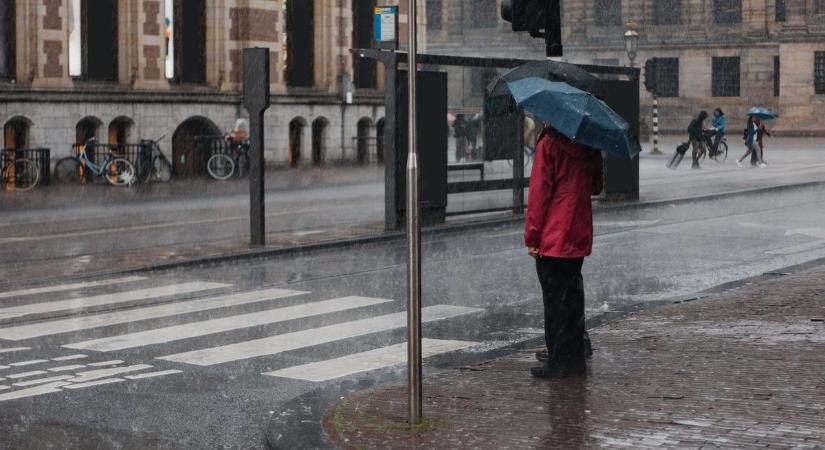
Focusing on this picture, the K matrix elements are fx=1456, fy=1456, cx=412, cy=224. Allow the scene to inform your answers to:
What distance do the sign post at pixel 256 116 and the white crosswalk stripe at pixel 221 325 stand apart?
14.2 feet

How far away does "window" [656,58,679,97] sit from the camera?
7188 centimetres

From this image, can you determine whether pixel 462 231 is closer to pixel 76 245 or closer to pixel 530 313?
pixel 76 245

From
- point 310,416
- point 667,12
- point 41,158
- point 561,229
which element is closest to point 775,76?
point 667,12

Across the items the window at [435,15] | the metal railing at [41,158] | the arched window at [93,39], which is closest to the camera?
the metal railing at [41,158]

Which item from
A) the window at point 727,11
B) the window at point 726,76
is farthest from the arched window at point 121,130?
the window at point 727,11

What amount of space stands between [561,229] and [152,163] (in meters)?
22.8

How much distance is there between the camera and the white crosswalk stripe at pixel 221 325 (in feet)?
34.1

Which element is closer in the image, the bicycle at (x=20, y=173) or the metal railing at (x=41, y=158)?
the bicycle at (x=20, y=173)

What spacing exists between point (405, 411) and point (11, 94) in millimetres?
22480

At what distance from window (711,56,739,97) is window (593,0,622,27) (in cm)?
592

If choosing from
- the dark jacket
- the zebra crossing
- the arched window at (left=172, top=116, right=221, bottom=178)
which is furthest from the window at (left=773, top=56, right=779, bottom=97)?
the zebra crossing

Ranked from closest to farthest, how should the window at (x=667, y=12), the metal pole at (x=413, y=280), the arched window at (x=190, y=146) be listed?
the metal pole at (x=413, y=280)
the arched window at (x=190, y=146)
the window at (x=667, y=12)

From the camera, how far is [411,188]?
7383mm

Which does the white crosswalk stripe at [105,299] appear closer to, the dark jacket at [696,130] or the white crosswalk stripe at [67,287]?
the white crosswalk stripe at [67,287]
